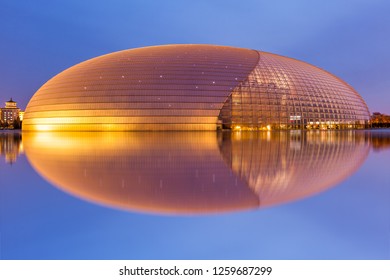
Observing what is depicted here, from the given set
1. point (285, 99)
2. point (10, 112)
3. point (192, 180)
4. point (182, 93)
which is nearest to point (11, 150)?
point (192, 180)

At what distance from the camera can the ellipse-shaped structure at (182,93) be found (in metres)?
41.9

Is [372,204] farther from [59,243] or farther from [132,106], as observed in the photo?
[132,106]

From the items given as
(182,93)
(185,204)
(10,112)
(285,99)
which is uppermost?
(10,112)

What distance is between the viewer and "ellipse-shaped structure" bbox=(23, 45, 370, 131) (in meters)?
41.9

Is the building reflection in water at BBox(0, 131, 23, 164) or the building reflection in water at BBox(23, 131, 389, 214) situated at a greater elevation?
the building reflection in water at BBox(0, 131, 23, 164)

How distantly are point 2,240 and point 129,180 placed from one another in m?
4.24

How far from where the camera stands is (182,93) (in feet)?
137

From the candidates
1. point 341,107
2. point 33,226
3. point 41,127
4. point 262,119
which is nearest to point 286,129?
point 262,119

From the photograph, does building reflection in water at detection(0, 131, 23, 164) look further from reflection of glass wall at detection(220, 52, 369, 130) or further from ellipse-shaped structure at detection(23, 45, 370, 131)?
reflection of glass wall at detection(220, 52, 369, 130)

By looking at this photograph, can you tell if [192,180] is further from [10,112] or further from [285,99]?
[10,112]

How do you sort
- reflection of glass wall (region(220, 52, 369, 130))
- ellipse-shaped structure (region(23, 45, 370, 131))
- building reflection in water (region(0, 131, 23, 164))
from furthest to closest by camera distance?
reflection of glass wall (region(220, 52, 369, 130)), ellipse-shaped structure (region(23, 45, 370, 131)), building reflection in water (region(0, 131, 23, 164))

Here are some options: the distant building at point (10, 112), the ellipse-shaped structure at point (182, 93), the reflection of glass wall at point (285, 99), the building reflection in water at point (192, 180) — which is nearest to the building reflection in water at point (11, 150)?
the building reflection in water at point (192, 180)

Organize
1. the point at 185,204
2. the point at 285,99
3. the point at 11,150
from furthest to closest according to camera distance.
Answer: the point at 285,99
the point at 11,150
the point at 185,204

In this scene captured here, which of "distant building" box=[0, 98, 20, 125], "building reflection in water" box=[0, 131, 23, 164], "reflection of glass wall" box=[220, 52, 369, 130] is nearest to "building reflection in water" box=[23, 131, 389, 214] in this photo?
"building reflection in water" box=[0, 131, 23, 164]
